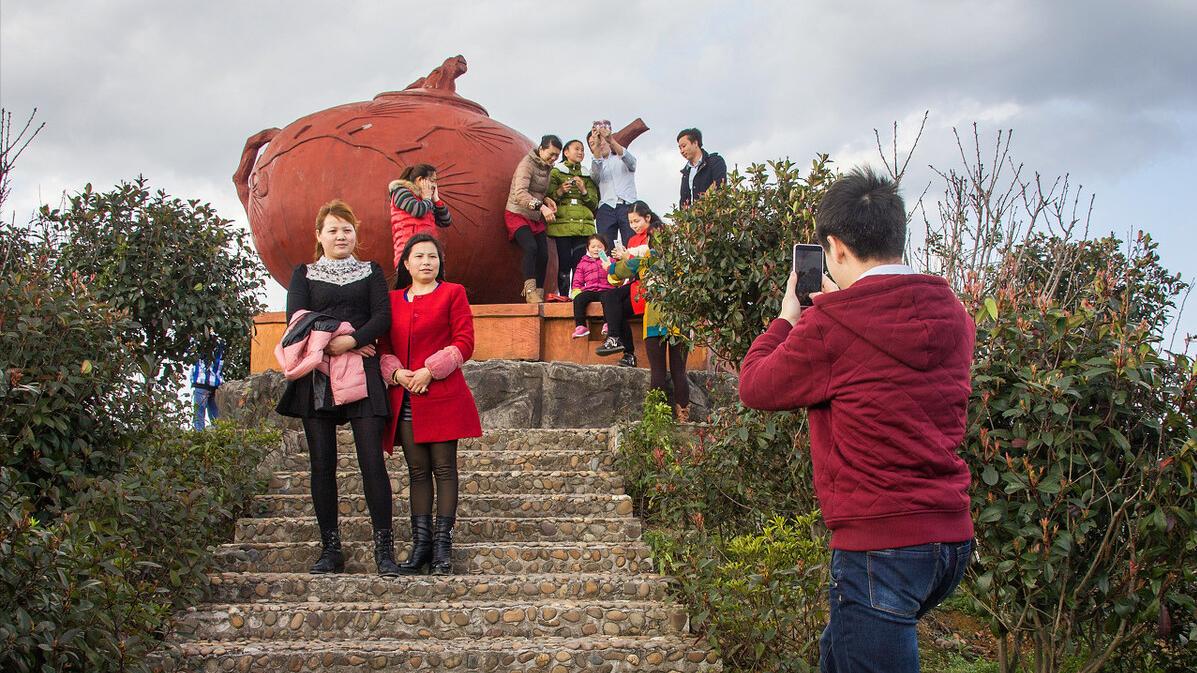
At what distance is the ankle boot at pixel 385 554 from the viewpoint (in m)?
4.92

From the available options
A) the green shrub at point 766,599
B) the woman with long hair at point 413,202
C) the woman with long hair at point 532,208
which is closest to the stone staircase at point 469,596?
the green shrub at point 766,599

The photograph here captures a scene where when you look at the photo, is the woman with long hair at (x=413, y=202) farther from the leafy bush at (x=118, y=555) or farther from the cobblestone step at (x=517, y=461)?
the leafy bush at (x=118, y=555)

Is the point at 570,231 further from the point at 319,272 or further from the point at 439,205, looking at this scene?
the point at 319,272

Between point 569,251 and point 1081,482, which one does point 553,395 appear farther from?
point 1081,482

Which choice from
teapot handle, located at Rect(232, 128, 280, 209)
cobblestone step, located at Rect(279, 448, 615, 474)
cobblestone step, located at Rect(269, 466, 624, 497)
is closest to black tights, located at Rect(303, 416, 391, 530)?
cobblestone step, located at Rect(269, 466, 624, 497)

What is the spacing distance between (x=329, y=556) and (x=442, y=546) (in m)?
0.53

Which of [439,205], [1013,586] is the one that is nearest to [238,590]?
[1013,586]

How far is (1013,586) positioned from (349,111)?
280 inches

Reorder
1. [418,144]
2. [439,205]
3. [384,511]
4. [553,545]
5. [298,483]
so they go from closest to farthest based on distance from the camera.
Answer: [384,511] < [553,545] < [298,483] < [439,205] < [418,144]

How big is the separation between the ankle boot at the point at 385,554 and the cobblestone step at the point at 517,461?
→ 155cm

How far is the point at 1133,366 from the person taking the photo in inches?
151

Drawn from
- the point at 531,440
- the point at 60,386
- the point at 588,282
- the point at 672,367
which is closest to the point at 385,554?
the point at 60,386

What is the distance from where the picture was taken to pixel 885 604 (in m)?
2.15

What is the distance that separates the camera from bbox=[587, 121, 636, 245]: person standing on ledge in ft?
31.4
